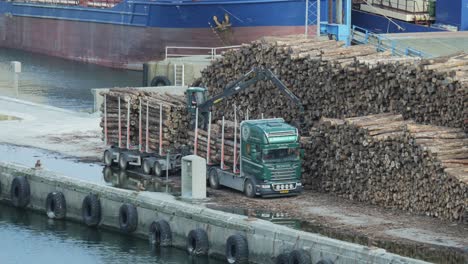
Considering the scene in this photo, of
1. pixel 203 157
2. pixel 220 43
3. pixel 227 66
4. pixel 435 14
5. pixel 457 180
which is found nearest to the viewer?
pixel 457 180

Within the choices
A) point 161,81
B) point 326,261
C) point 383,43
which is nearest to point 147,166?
point 326,261

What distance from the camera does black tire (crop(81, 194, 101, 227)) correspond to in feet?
115

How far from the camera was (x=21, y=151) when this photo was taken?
4253 centimetres

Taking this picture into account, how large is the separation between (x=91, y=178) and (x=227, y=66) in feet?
21.3

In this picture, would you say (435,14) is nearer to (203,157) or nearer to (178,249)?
(203,157)

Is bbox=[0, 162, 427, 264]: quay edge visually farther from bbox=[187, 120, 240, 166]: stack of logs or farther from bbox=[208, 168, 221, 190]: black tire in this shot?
bbox=[187, 120, 240, 166]: stack of logs

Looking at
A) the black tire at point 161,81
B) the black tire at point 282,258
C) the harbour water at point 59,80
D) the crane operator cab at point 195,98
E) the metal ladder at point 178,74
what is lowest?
the harbour water at point 59,80

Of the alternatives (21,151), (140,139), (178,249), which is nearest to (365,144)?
(178,249)

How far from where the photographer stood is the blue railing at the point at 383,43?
5488 cm

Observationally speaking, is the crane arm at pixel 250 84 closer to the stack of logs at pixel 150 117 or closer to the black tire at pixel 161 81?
the stack of logs at pixel 150 117

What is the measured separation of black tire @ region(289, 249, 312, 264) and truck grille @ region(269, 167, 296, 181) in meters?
5.71

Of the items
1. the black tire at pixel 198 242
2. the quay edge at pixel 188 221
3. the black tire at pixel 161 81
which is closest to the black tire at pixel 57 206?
the quay edge at pixel 188 221

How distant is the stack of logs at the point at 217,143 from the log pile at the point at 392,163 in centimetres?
211

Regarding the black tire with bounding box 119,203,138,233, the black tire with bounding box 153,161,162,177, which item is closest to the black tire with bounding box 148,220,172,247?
the black tire with bounding box 119,203,138,233
